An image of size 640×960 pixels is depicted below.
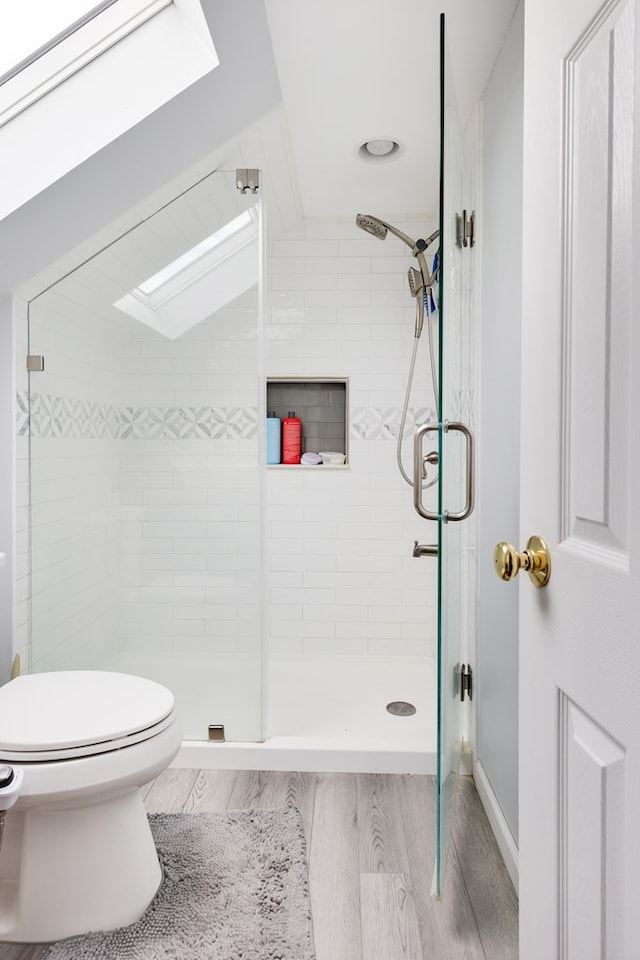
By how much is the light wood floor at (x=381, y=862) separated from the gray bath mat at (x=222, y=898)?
6 centimetres

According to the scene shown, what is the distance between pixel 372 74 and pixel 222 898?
7.78 ft

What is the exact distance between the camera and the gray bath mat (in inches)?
52.3

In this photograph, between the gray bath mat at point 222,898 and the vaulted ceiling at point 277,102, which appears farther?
the vaulted ceiling at point 277,102

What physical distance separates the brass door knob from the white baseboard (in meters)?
1.05

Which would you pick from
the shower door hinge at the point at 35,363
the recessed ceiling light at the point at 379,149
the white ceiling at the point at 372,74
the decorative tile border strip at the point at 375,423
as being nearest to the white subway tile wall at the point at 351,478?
the decorative tile border strip at the point at 375,423

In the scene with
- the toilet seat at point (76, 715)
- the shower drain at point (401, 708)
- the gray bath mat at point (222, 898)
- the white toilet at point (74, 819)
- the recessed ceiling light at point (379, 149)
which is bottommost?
the shower drain at point (401, 708)

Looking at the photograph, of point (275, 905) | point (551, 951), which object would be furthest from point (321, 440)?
A: point (551, 951)

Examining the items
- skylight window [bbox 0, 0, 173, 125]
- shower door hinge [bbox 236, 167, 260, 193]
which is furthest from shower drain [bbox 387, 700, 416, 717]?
skylight window [bbox 0, 0, 173, 125]

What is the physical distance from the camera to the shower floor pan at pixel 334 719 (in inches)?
85.7

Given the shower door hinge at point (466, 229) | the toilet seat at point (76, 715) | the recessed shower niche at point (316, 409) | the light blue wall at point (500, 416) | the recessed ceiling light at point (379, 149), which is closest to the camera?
the toilet seat at point (76, 715)

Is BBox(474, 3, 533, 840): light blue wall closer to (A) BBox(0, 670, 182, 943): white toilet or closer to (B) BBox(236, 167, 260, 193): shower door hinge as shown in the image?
(B) BBox(236, 167, 260, 193): shower door hinge

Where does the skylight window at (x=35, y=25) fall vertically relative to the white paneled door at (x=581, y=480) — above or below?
above

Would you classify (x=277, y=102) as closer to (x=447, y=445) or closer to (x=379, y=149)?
(x=379, y=149)

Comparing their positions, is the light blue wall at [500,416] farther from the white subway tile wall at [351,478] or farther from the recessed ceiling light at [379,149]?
the white subway tile wall at [351,478]
